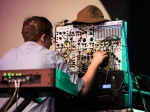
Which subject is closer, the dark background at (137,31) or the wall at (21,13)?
the dark background at (137,31)

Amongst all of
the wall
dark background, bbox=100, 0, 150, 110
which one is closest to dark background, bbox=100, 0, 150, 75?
dark background, bbox=100, 0, 150, 110

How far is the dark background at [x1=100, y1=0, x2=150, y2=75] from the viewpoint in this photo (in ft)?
10.6

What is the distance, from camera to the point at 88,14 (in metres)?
2.87

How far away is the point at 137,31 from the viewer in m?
3.29

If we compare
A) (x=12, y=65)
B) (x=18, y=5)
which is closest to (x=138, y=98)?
(x=12, y=65)

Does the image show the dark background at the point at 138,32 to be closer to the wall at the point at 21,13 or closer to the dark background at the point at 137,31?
the dark background at the point at 137,31

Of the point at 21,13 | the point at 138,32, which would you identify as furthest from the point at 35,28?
the point at 21,13

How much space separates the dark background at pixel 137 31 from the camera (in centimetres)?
322

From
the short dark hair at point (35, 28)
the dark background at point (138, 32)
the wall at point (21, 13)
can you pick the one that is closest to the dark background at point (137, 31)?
the dark background at point (138, 32)

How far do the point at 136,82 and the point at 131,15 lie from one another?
883mm

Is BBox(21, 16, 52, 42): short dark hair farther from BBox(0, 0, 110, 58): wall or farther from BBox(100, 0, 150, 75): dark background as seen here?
BBox(0, 0, 110, 58): wall

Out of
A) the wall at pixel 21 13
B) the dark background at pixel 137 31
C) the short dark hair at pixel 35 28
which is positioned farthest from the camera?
the wall at pixel 21 13

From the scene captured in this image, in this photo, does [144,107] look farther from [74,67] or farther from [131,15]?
[131,15]

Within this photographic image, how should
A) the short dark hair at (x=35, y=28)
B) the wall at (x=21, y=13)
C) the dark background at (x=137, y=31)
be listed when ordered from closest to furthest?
the short dark hair at (x=35, y=28) → the dark background at (x=137, y=31) → the wall at (x=21, y=13)
